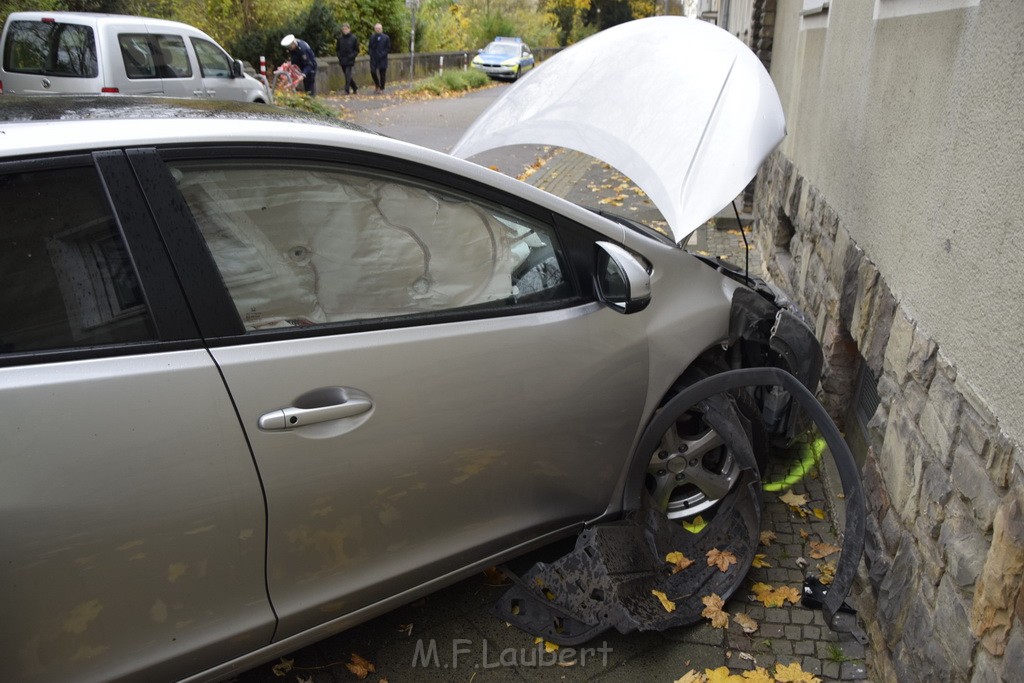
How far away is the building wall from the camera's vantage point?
7.66ft

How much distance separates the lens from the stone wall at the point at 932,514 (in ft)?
7.29

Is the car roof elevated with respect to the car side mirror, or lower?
elevated

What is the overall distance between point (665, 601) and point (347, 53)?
83.0 feet

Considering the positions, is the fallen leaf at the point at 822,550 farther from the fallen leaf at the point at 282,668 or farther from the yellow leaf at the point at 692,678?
the fallen leaf at the point at 282,668

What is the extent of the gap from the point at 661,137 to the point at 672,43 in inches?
26.1

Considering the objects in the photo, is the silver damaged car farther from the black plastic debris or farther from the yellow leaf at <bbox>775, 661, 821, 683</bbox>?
the yellow leaf at <bbox>775, 661, 821, 683</bbox>

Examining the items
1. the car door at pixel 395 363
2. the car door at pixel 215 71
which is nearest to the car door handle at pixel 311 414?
the car door at pixel 395 363

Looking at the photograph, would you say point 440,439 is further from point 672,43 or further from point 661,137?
point 672,43

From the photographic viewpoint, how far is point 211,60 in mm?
14648

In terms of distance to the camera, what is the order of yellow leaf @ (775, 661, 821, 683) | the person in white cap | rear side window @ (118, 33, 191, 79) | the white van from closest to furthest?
yellow leaf @ (775, 661, 821, 683), the white van, rear side window @ (118, 33, 191, 79), the person in white cap

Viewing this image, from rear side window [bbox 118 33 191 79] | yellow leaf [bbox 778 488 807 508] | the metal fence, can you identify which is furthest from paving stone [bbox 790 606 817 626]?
the metal fence

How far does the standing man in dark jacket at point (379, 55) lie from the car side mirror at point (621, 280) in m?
24.9

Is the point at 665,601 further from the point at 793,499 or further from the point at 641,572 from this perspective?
the point at 793,499

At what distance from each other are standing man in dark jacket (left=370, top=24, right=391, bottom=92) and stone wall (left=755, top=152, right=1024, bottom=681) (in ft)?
80.2
